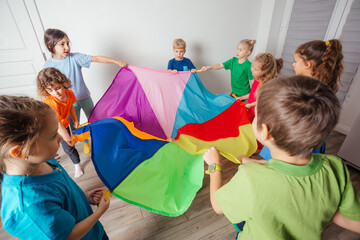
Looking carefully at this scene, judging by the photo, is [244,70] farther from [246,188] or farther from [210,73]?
[246,188]

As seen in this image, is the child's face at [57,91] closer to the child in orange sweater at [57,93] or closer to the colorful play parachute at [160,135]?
the child in orange sweater at [57,93]

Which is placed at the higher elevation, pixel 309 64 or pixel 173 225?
pixel 309 64

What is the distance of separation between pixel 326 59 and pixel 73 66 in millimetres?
2141

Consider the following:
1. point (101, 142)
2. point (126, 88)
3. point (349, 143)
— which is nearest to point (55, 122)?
point (101, 142)

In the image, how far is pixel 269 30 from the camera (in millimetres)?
2850

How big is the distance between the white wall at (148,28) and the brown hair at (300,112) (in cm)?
224

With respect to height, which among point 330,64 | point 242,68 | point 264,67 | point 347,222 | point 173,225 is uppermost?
point 330,64

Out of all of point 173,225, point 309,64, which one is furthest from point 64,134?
point 309,64

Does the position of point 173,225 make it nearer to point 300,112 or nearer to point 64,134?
point 64,134

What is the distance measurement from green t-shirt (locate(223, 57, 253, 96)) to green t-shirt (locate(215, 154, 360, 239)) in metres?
1.66

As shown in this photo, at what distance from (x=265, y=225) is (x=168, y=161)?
72cm

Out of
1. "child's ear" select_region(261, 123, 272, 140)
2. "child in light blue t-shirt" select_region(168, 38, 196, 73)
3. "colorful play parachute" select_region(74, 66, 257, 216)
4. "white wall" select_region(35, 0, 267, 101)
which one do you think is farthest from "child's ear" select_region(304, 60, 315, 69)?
"white wall" select_region(35, 0, 267, 101)

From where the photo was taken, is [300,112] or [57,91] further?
[57,91]

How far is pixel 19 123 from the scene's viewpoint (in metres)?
0.52
